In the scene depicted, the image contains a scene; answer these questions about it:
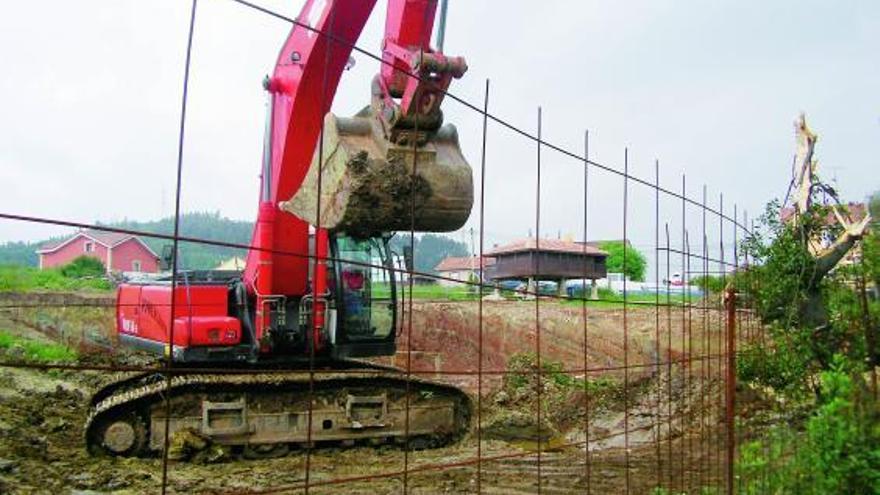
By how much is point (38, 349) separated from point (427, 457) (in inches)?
362

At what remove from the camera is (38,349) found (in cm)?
1483

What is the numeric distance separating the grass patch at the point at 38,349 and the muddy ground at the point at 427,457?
2.41 feet

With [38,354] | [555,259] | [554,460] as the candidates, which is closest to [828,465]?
[554,460]

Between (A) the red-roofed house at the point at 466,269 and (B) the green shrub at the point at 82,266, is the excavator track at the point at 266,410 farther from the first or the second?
(B) the green shrub at the point at 82,266

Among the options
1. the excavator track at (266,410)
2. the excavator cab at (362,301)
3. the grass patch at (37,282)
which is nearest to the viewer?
the excavator track at (266,410)

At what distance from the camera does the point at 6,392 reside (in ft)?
35.3

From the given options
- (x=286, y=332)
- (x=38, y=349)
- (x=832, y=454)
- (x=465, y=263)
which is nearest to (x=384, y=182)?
(x=832, y=454)

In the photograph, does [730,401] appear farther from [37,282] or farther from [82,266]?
[82,266]

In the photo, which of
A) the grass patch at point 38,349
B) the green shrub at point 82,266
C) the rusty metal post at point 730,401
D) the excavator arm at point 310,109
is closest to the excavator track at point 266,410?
the excavator arm at point 310,109

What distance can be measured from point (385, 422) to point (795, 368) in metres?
3.81

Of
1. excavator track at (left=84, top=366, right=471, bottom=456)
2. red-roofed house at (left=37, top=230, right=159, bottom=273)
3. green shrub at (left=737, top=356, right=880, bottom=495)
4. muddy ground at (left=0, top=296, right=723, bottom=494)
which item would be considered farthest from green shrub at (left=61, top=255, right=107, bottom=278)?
green shrub at (left=737, top=356, right=880, bottom=495)

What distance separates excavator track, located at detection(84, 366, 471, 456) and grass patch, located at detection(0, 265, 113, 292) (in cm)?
1312

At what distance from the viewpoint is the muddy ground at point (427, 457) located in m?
6.40

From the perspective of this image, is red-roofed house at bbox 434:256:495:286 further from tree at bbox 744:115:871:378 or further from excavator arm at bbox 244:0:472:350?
tree at bbox 744:115:871:378
